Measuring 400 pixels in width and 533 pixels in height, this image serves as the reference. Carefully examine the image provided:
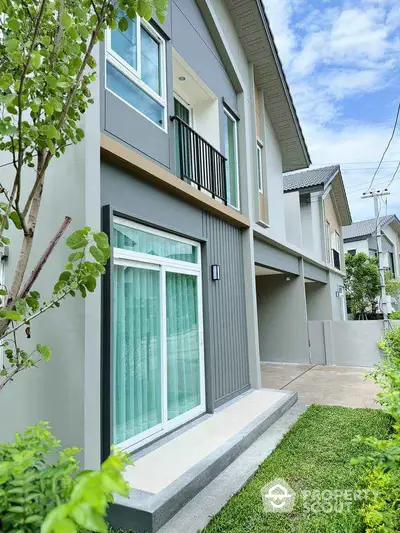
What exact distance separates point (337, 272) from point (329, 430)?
39.1 ft

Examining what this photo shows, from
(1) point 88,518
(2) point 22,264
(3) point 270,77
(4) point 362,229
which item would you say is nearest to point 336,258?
(3) point 270,77

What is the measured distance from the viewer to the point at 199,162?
6.16 m

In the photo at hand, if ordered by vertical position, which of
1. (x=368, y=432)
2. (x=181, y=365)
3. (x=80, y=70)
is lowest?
(x=368, y=432)

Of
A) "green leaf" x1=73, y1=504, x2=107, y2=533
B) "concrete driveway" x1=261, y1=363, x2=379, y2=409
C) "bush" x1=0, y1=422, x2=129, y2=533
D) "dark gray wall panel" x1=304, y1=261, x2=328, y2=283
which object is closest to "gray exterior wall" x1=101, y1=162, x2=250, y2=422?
"concrete driveway" x1=261, y1=363, x2=379, y2=409

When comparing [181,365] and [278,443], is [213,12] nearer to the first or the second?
[181,365]

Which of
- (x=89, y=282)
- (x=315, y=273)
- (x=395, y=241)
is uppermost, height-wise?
(x=395, y=241)

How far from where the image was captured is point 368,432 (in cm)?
520

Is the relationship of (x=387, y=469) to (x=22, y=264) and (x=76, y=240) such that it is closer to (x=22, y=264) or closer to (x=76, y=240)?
(x=76, y=240)

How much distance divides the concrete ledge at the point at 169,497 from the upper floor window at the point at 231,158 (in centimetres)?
459

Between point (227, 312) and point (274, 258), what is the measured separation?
3438mm

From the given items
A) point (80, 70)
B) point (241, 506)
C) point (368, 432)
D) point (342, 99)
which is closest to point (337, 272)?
point (342, 99)

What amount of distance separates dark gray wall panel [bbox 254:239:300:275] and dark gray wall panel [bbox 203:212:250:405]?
111 centimetres
